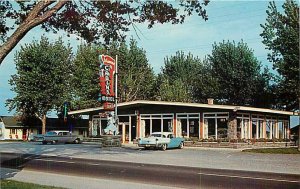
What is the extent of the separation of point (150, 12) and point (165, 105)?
27.5 metres

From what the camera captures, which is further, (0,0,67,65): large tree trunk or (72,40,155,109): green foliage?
(72,40,155,109): green foliage

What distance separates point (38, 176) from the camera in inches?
546

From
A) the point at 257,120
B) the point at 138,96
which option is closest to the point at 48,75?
the point at 138,96

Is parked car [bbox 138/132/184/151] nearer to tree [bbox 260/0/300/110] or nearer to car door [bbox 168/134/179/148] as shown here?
car door [bbox 168/134/179/148]

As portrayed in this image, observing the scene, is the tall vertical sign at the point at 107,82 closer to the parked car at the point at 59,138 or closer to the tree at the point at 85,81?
the tree at the point at 85,81

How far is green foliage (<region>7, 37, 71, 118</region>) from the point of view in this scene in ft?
123

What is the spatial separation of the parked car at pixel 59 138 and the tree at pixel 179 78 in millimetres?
12890

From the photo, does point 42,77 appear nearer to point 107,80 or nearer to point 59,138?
point 59,138

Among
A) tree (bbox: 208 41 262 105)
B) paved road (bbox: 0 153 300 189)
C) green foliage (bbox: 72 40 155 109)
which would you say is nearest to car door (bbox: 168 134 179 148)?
green foliage (bbox: 72 40 155 109)

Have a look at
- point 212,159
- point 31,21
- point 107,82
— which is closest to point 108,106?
point 107,82

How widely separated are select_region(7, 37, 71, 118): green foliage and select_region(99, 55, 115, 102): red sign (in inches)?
132

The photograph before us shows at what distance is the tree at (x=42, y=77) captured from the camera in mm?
37500

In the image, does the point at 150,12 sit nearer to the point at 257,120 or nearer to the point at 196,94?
the point at 257,120

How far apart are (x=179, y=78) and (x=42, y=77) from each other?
67.7ft
